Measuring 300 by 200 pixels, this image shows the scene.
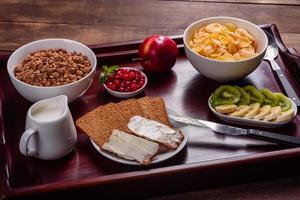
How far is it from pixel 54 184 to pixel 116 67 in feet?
1.24

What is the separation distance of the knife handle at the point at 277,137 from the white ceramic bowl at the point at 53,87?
0.39 m

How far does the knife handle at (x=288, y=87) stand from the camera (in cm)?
111

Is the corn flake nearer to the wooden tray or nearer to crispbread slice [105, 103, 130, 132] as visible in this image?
the wooden tray

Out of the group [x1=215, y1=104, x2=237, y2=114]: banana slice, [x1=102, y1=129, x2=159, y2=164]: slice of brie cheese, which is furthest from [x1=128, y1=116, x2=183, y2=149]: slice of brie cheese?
[x1=215, y1=104, x2=237, y2=114]: banana slice

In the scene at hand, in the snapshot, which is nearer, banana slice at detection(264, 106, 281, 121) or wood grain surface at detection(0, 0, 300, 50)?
banana slice at detection(264, 106, 281, 121)

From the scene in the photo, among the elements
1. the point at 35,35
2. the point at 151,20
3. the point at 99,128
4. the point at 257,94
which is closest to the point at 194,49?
the point at 257,94

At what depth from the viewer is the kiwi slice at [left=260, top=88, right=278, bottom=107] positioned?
1.07 meters

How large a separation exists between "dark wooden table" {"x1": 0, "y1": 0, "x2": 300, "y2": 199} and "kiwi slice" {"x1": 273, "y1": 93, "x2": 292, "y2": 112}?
43 centimetres

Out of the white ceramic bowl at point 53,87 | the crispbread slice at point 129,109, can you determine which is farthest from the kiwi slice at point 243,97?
the white ceramic bowl at point 53,87

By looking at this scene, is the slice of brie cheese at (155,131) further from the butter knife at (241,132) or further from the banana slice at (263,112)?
the banana slice at (263,112)

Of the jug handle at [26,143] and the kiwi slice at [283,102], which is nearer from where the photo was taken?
the jug handle at [26,143]

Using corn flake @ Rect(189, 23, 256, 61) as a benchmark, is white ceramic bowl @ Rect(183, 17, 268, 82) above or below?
below

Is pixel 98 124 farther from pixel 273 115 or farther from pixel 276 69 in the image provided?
pixel 276 69

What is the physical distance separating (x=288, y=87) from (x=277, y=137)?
203 millimetres
